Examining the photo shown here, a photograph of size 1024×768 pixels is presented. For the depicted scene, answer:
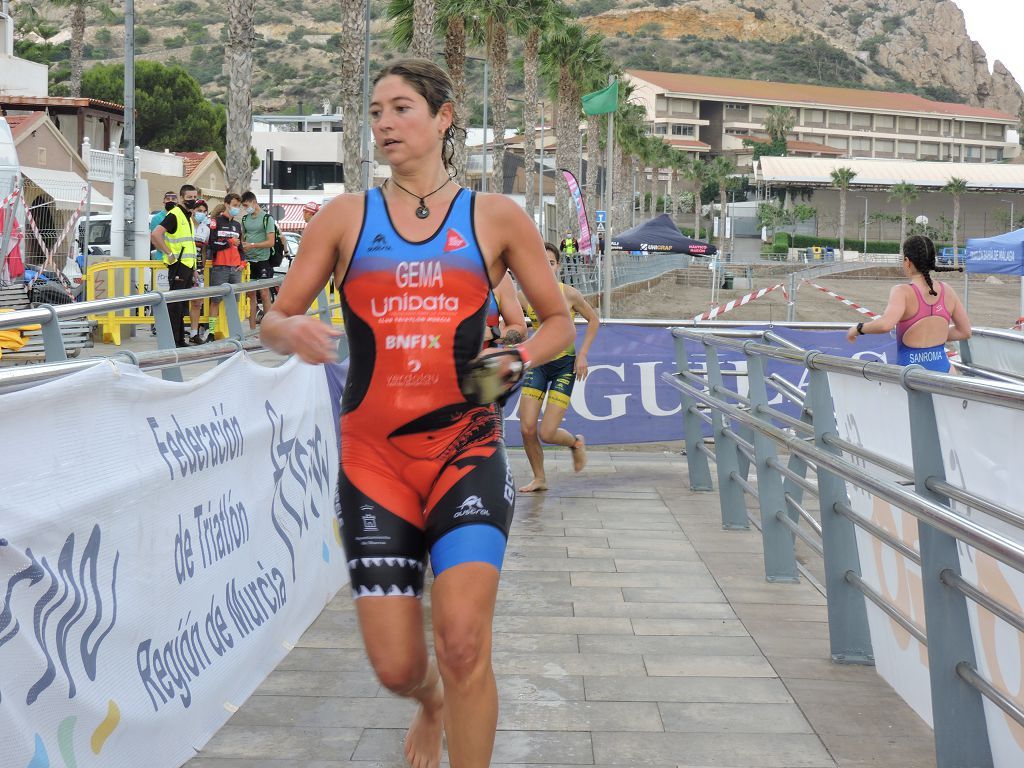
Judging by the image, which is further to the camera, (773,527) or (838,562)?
(773,527)

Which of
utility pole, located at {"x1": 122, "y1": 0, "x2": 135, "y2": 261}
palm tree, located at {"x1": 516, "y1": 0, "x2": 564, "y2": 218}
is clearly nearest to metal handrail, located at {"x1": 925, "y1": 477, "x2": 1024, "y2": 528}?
utility pole, located at {"x1": 122, "y1": 0, "x2": 135, "y2": 261}

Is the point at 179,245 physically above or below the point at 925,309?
above

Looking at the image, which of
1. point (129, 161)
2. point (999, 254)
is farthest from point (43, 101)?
point (999, 254)

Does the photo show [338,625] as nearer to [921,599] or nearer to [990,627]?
[921,599]

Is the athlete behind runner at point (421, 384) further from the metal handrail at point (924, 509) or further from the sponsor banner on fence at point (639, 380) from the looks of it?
the sponsor banner on fence at point (639, 380)

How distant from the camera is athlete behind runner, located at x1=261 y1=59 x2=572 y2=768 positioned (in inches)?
128

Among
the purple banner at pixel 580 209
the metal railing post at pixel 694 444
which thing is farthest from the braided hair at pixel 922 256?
the purple banner at pixel 580 209

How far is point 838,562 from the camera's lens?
5.35 meters

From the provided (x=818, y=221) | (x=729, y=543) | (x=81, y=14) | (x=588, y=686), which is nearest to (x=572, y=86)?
(x=81, y=14)

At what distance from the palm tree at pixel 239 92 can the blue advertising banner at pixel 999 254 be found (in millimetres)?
13228

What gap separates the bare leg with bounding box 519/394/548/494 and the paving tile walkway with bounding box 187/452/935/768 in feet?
6.85

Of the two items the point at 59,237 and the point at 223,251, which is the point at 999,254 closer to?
the point at 223,251

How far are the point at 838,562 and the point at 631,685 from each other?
3.51 feet

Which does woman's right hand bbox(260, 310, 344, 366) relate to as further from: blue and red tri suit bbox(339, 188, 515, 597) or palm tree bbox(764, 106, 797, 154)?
palm tree bbox(764, 106, 797, 154)
